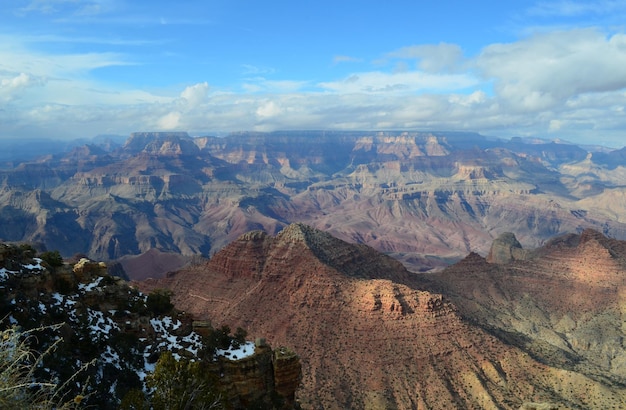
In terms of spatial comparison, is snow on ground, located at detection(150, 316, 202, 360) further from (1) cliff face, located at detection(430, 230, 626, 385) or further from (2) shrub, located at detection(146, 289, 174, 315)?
(1) cliff face, located at detection(430, 230, 626, 385)

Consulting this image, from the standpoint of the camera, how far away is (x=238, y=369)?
37.8 m

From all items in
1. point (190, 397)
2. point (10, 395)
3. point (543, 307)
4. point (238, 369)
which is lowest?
point (543, 307)

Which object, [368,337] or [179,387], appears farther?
[368,337]

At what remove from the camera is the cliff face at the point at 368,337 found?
72.6m

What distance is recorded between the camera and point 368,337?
82.8 m

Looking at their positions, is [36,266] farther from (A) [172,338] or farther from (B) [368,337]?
(B) [368,337]

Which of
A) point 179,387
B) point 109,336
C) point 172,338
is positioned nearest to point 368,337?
point 172,338

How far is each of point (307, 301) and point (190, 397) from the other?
6653cm

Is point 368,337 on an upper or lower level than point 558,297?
upper

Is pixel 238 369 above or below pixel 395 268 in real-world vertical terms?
above

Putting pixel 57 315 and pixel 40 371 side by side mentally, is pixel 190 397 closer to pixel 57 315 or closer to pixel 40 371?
pixel 40 371

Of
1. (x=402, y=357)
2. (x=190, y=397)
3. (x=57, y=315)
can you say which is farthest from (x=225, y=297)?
(x=190, y=397)

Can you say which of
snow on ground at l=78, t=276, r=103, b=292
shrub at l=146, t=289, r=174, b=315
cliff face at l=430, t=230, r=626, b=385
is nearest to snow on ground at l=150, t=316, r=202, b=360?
shrub at l=146, t=289, r=174, b=315

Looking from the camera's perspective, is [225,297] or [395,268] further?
[395,268]
